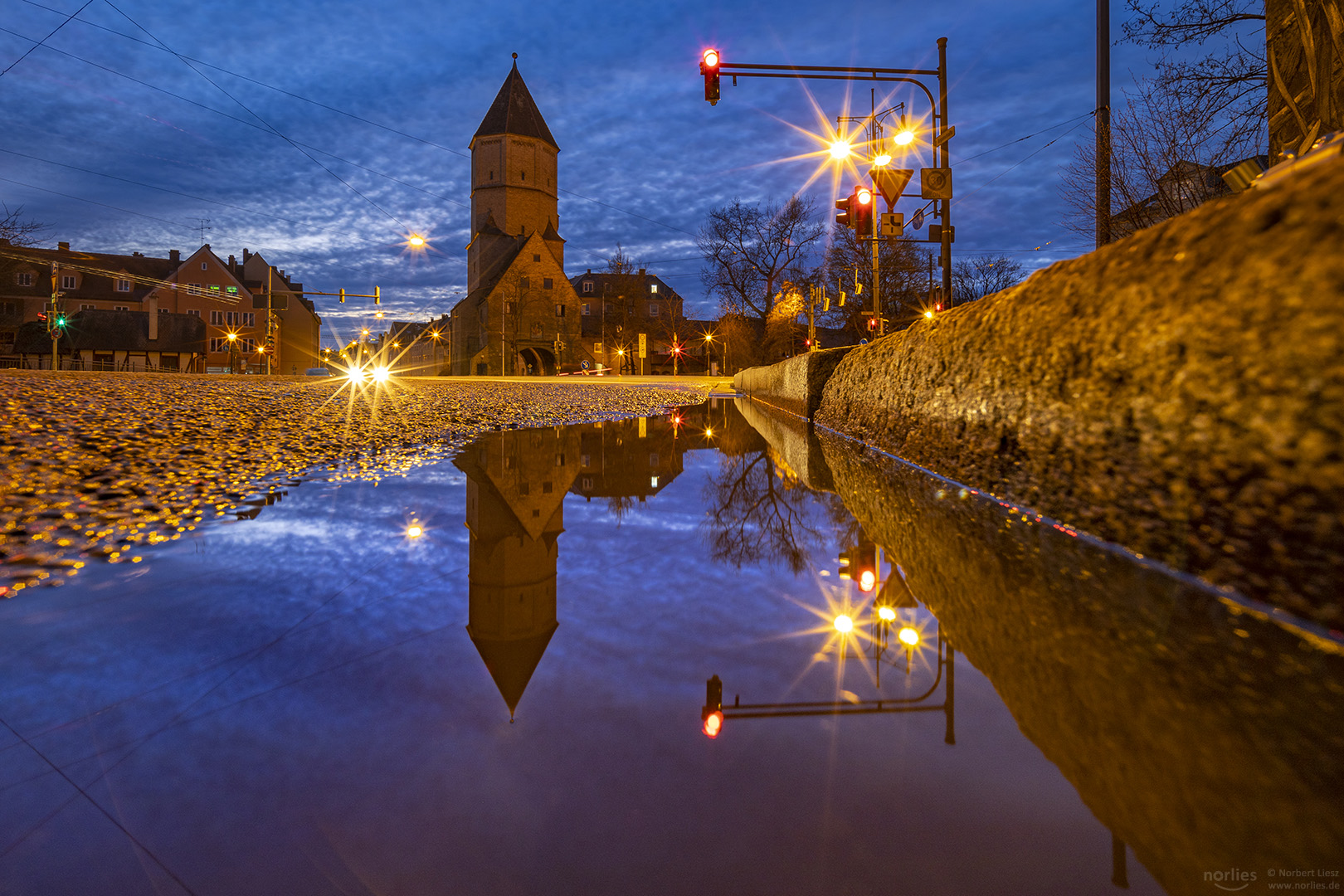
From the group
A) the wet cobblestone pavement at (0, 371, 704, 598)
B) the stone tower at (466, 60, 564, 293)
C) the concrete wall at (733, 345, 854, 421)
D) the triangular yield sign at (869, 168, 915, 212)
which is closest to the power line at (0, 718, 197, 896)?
the wet cobblestone pavement at (0, 371, 704, 598)

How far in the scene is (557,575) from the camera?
231 centimetres

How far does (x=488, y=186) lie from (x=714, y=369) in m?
29.3

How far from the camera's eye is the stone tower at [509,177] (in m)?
59.9

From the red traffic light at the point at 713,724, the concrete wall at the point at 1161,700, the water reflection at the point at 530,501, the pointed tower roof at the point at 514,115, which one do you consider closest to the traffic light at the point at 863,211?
the water reflection at the point at 530,501

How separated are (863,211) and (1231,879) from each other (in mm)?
17385

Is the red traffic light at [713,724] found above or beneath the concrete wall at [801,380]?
beneath

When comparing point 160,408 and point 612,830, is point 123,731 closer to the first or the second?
point 612,830

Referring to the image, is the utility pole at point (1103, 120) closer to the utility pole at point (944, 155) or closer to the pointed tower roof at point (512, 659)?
the utility pole at point (944, 155)

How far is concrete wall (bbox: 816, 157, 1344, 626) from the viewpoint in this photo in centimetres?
153

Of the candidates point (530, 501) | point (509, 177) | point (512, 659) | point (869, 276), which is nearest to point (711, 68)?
point (530, 501)

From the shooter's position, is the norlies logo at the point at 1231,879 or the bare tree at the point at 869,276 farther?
the bare tree at the point at 869,276

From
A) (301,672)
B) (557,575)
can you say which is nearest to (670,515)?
(557,575)

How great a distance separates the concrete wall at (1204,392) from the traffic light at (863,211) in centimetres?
1416

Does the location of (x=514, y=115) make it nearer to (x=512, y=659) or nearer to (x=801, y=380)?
(x=801, y=380)
